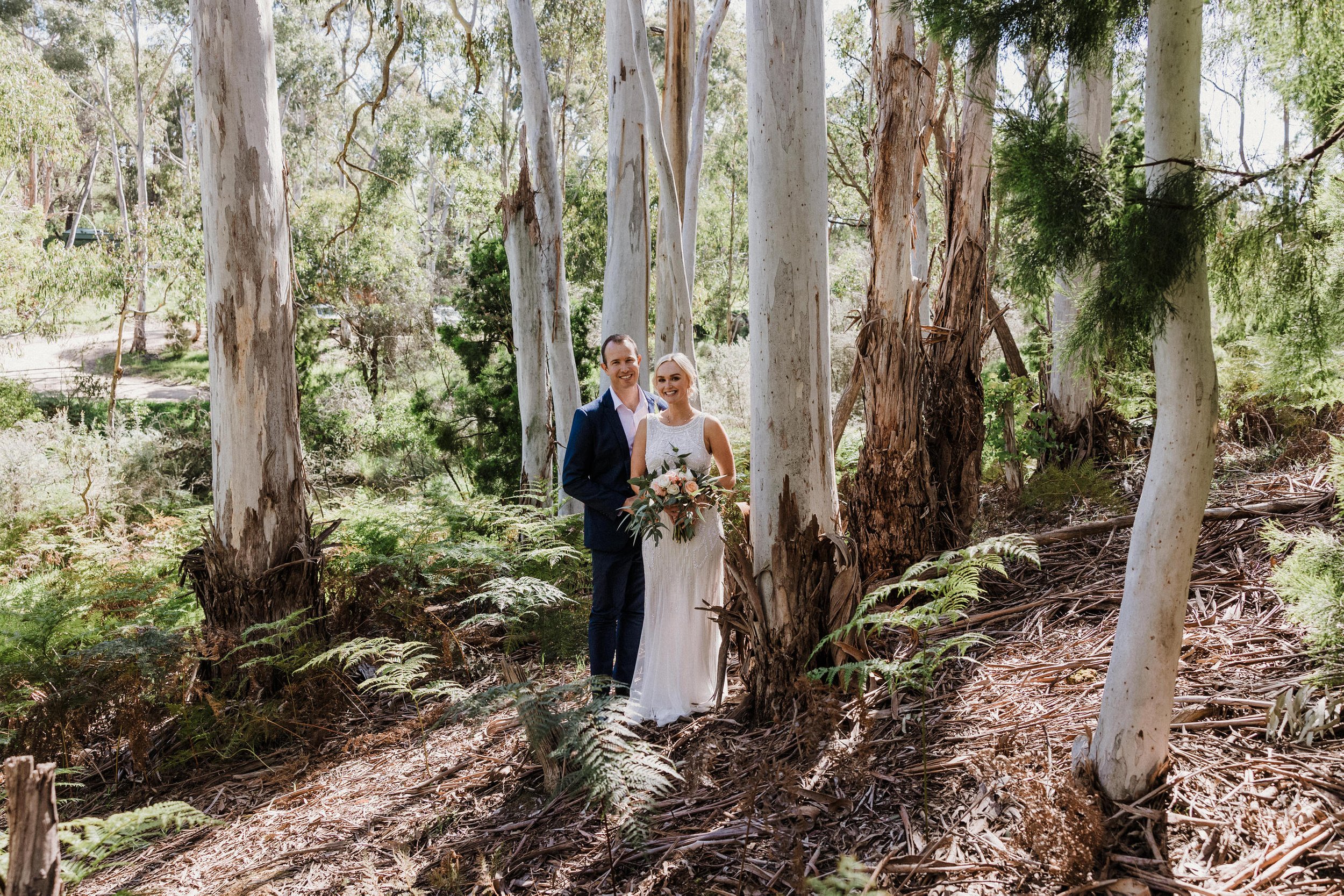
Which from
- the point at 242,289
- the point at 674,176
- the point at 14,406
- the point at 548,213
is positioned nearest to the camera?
the point at 242,289

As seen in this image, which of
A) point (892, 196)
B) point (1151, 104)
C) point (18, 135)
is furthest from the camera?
point (18, 135)

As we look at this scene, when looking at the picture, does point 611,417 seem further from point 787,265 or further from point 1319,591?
point 1319,591

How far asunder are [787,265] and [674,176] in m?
4.65

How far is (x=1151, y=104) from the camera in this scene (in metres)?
2.17

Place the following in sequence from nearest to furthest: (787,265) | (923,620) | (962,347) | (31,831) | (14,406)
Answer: (31,831) < (923,620) < (787,265) < (962,347) < (14,406)

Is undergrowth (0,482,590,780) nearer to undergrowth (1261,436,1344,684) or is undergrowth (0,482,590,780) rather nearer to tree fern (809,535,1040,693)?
tree fern (809,535,1040,693)

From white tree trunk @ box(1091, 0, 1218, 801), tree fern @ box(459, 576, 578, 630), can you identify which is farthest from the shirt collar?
white tree trunk @ box(1091, 0, 1218, 801)

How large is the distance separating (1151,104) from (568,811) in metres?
2.90

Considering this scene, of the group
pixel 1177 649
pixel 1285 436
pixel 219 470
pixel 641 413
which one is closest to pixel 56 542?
pixel 219 470

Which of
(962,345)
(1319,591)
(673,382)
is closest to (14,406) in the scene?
(673,382)

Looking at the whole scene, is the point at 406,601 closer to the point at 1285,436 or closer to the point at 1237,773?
the point at 1237,773

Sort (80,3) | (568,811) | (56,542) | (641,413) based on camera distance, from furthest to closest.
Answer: (80,3)
(56,542)
(641,413)
(568,811)

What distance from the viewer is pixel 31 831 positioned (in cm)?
178

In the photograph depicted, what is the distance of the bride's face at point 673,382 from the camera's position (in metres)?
3.82
